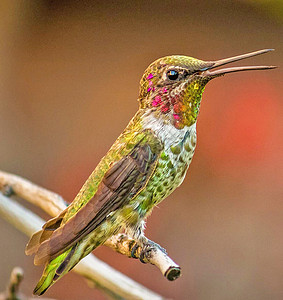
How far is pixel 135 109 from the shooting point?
2.82 metres

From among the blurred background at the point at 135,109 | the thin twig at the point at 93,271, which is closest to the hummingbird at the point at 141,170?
the thin twig at the point at 93,271

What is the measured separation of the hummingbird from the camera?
86 centimetres

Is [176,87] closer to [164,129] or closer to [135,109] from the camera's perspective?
[164,129]

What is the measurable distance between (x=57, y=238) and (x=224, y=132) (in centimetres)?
223

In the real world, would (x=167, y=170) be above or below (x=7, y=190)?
above

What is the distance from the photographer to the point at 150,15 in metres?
3.10

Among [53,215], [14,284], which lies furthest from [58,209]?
[14,284]

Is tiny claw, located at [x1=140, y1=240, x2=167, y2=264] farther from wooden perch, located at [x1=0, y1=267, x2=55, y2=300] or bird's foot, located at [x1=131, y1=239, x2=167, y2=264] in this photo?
wooden perch, located at [x1=0, y1=267, x2=55, y2=300]

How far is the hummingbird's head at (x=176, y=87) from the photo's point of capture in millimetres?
862

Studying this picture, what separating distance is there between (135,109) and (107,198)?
76.7 inches

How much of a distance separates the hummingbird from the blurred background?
1769 mm

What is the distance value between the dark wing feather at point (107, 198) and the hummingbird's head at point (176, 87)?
74 mm

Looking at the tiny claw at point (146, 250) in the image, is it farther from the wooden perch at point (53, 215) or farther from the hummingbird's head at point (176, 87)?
the hummingbird's head at point (176, 87)

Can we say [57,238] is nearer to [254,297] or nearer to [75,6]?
[254,297]
